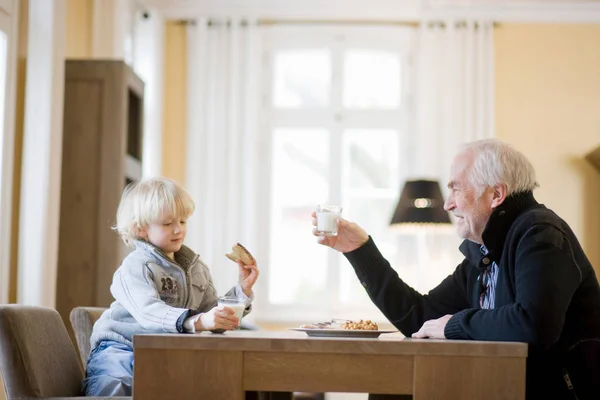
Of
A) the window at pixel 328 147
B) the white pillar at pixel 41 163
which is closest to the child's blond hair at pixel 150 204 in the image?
the white pillar at pixel 41 163

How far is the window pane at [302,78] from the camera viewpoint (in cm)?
695

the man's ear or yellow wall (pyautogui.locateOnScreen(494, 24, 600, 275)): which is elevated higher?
yellow wall (pyautogui.locateOnScreen(494, 24, 600, 275))

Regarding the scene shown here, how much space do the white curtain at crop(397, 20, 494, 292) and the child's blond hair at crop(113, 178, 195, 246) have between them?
163 inches

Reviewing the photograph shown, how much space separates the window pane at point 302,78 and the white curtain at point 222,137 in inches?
8.0

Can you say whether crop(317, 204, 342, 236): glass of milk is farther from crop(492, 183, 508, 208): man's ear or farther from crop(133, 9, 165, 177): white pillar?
crop(133, 9, 165, 177): white pillar

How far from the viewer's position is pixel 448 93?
266 inches

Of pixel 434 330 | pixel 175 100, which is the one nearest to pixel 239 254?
pixel 434 330

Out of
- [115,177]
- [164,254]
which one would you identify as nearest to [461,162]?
[164,254]

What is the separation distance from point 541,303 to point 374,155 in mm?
4846

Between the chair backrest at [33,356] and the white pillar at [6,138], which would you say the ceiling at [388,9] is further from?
the chair backrest at [33,356]

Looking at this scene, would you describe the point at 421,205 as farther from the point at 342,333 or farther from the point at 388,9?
the point at 342,333

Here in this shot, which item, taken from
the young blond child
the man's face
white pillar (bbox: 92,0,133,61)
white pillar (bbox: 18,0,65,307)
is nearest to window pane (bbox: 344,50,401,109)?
white pillar (bbox: 92,0,133,61)

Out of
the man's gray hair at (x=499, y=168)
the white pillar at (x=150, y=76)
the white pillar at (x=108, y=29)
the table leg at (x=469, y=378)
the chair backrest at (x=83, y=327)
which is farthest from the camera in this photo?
the white pillar at (x=150, y=76)

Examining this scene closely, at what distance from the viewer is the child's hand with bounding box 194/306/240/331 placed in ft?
6.83
